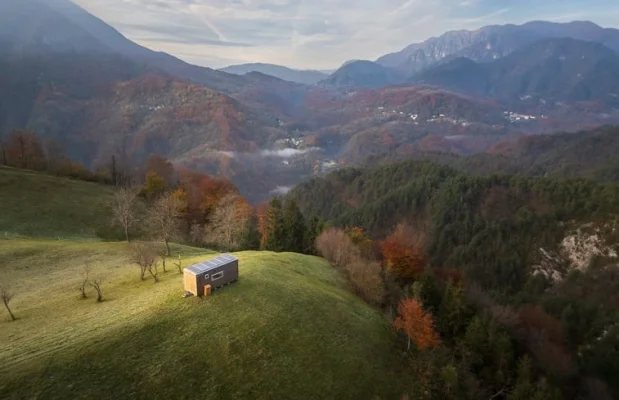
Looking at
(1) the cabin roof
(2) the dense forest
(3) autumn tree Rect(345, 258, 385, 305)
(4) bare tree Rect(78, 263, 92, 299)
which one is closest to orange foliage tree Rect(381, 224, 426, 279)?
(2) the dense forest

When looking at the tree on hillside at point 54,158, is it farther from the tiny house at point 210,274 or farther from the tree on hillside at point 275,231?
the tiny house at point 210,274

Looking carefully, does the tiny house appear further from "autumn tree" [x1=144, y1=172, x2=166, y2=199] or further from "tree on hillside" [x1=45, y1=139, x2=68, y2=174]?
"tree on hillside" [x1=45, y1=139, x2=68, y2=174]

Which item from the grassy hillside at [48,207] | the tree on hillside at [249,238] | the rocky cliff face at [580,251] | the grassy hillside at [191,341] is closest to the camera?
the grassy hillside at [191,341]

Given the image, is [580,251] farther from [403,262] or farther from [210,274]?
[210,274]

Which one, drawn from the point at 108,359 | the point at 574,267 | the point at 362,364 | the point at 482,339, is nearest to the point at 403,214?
the point at 574,267

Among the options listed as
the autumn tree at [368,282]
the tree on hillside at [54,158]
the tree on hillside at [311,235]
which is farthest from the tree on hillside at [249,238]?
the tree on hillside at [54,158]

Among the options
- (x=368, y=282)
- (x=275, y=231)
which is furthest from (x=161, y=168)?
(x=368, y=282)
